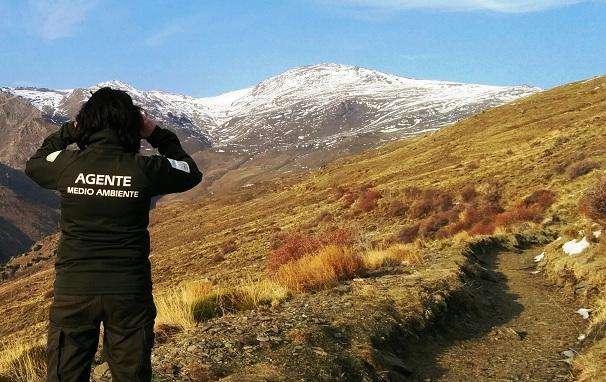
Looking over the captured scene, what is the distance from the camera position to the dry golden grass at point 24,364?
5957 mm

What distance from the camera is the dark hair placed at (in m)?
3.82

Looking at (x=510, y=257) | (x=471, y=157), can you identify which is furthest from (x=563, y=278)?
(x=471, y=157)

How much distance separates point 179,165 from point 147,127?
36 cm

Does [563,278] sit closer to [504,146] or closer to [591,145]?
[591,145]

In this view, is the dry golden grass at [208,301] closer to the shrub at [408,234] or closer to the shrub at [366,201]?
the shrub at [408,234]

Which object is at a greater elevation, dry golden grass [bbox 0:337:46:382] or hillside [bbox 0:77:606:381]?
dry golden grass [bbox 0:337:46:382]

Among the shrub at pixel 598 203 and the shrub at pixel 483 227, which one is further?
the shrub at pixel 483 227

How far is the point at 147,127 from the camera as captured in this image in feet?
13.2

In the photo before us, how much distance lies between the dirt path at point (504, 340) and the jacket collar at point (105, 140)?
478cm

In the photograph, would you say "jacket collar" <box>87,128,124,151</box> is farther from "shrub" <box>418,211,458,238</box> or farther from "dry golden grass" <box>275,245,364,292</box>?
"shrub" <box>418,211,458,238</box>

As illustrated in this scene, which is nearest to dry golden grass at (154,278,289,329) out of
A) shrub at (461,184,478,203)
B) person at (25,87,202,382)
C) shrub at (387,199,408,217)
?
person at (25,87,202,382)

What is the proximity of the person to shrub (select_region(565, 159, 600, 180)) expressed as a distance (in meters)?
31.2

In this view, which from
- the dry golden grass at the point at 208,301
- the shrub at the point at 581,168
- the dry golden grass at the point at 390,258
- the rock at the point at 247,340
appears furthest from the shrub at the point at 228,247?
the rock at the point at 247,340

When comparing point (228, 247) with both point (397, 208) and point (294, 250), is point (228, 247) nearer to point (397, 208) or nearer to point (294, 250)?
point (397, 208)
